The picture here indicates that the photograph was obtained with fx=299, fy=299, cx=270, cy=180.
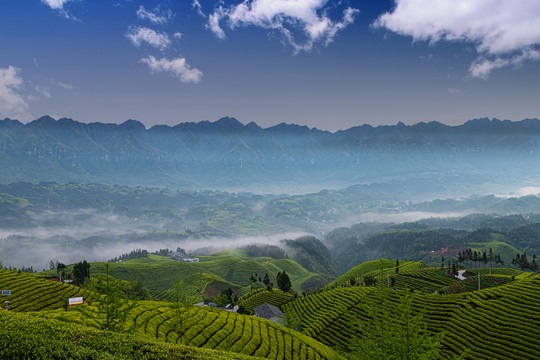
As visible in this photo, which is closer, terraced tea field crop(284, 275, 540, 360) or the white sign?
the white sign

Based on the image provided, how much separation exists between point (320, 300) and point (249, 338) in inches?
2559

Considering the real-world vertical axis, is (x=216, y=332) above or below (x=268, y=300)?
above

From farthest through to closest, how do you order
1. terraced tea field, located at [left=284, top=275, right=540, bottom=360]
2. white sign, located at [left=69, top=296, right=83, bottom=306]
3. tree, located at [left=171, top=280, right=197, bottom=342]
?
terraced tea field, located at [left=284, top=275, right=540, bottom=360]
white sign, located at [left=69, top=296, right=83, bottom=306]
tree, located at [left=171, top=280, right=197, bottom=342]

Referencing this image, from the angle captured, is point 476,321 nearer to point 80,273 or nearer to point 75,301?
point 75,301

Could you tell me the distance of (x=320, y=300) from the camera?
370ft

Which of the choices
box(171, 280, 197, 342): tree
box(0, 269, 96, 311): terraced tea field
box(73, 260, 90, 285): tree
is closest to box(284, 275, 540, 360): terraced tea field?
box(171, 280, 197, 342): tree

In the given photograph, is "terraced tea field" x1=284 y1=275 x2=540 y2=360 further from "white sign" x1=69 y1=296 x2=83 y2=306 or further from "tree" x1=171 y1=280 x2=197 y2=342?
"white sign" x1=69 y1=296 x2=83 y2=306

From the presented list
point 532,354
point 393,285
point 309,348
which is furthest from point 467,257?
point 309,348

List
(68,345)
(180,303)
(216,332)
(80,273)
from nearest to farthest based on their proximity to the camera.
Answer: (68,345), (180,303), (216,332), (80,273)

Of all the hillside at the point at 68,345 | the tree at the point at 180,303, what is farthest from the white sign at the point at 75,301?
the hillside at the point at 68,345

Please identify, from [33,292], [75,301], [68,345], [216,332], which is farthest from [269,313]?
[68,345]

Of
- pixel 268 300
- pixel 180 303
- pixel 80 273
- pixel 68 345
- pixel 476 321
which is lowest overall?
pixel 268 300

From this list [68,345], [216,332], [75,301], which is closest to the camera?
[68,345]

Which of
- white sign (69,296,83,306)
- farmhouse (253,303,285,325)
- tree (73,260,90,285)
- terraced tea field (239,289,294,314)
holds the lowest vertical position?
terraced tea field (239,289,294,314)
